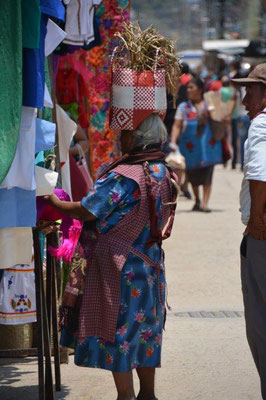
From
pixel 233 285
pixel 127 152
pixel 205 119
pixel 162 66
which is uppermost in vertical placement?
pixel 162 66

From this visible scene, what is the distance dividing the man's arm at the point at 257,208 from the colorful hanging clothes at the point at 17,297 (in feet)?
4.94

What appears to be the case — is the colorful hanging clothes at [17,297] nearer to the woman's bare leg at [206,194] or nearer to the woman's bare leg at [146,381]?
the woman's bare leg at [146,381]

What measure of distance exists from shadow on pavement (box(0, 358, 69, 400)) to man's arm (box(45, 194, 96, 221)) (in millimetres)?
1220

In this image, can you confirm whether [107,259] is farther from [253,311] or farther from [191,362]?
[191,362]

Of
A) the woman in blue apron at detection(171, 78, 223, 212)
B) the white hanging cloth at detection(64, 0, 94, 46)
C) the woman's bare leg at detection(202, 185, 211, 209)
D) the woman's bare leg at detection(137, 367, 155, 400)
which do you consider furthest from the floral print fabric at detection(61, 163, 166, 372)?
the woman's bare leg at detection(202, 185, 211, 209)

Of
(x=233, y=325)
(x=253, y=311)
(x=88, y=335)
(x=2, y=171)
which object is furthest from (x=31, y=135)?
(x=233, y=325)

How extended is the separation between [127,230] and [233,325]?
2.61 metres

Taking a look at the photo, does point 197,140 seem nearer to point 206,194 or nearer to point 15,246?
point 206,194

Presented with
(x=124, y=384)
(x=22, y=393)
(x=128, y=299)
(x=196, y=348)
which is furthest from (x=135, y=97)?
(x=196, y=348)

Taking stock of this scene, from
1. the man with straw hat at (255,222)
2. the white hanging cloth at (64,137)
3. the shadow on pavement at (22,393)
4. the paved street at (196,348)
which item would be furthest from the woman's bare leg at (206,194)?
the man with straw hat at (255,222)

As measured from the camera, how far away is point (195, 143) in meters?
13.4

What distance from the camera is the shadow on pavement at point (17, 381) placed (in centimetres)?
543

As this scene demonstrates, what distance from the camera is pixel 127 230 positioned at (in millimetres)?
4695

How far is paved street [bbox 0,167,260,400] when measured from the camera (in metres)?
5.56
